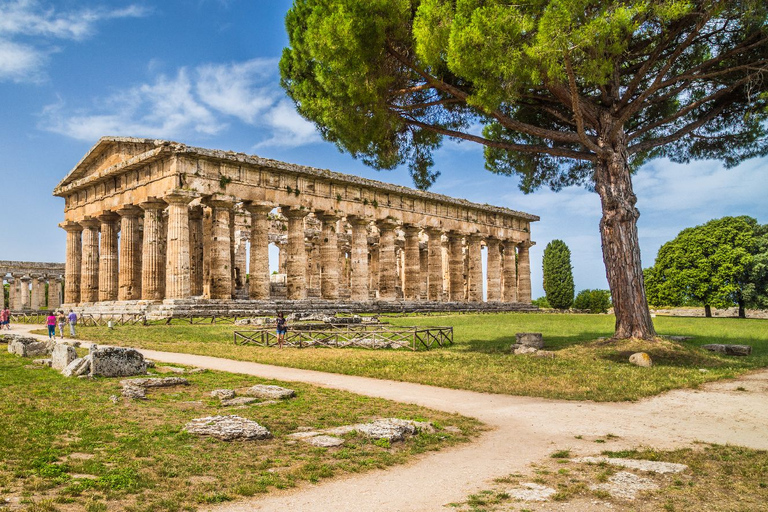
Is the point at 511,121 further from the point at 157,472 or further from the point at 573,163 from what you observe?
the point at 157,472

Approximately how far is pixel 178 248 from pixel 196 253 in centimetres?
716

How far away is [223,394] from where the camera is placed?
378 inches

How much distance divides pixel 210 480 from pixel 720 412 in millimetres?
7666

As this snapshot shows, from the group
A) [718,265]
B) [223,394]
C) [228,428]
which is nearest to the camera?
[228,428]

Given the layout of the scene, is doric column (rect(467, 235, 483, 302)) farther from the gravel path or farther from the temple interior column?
the gravel path

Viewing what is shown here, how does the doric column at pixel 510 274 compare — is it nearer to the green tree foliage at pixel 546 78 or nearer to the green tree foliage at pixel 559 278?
the green tree foliage at pixel 559 278

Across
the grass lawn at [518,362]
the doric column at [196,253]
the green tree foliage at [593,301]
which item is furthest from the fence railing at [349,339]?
the green tree foliage at [593,301]

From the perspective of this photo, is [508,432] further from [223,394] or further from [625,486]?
[223,394]

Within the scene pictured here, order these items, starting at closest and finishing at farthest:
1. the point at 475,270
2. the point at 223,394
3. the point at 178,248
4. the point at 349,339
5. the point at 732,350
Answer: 1. the point at 223,394
2. the point at 732,350
3. the point at 349,339
4. the point at 178,248
5. the point at 475,270

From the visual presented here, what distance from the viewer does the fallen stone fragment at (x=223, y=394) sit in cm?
953

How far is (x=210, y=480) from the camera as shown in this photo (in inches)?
218

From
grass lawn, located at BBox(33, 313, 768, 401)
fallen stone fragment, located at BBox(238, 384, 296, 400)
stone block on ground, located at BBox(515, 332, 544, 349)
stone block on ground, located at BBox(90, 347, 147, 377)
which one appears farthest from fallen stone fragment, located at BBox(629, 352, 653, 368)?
stone block on ground, located at BBox(90, 347, 147, 377)

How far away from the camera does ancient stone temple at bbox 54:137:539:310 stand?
31.0 m

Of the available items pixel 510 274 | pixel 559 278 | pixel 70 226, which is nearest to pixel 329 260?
pixel 70 226
